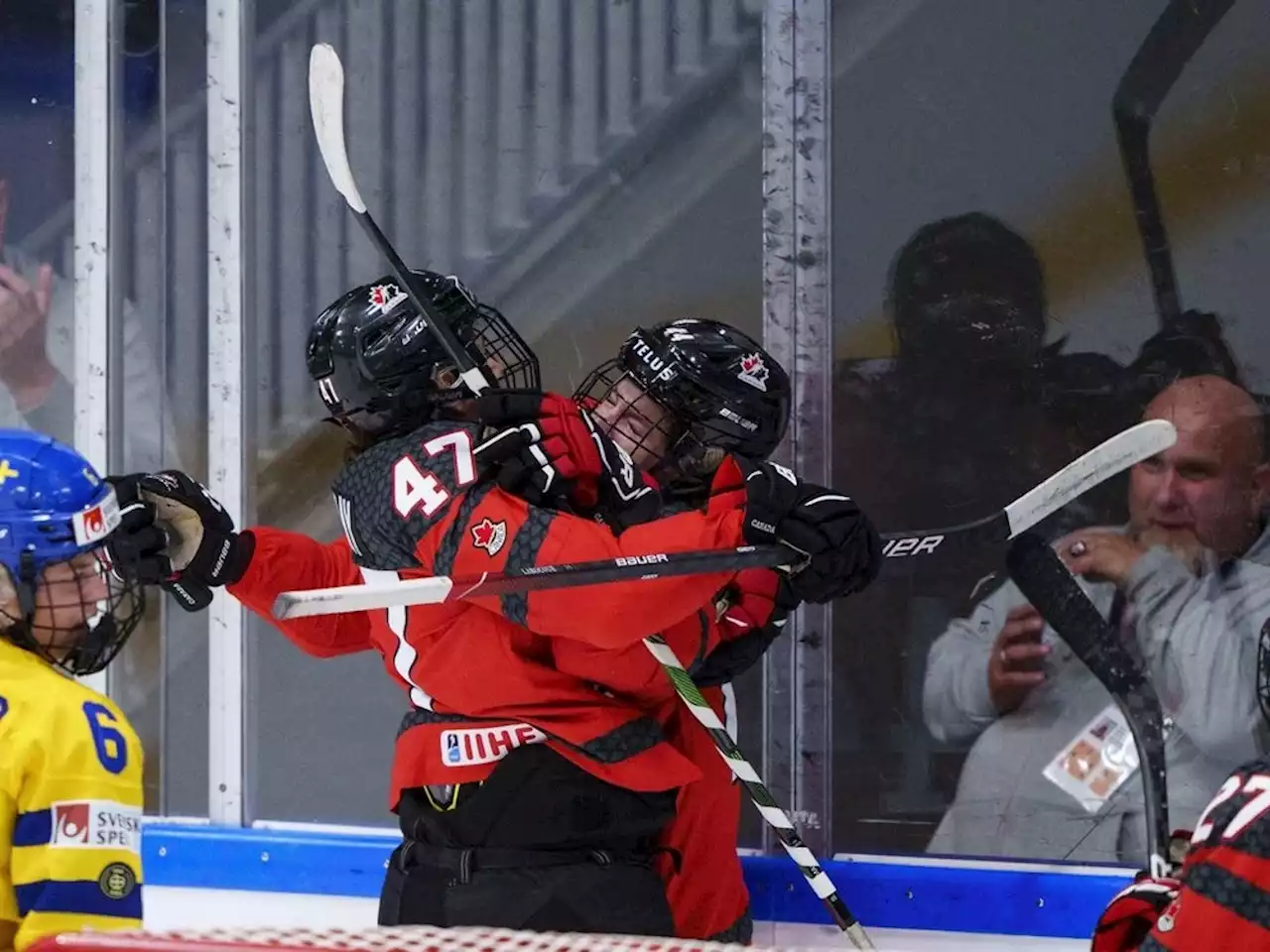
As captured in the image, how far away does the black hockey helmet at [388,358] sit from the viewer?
95.4 inches

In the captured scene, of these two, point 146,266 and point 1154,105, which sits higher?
point 1154,105

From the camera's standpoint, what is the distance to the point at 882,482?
3.07 meters

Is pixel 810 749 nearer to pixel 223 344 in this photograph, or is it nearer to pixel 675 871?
pixel 675 871

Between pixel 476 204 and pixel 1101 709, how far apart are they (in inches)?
58.1

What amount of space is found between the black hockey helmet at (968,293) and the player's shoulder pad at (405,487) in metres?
1.04

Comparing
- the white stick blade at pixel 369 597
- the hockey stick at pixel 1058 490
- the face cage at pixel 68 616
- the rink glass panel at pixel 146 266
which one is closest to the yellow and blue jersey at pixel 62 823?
the face cage at pixel 68 616

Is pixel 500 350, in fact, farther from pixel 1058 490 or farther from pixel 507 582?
pixel 1058 490

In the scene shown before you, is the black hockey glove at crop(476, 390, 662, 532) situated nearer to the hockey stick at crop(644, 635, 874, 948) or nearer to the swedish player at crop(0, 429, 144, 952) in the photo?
the hockey stick at crop(644, 635, 874, 948)

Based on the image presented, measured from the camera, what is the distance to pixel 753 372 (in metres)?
2.46

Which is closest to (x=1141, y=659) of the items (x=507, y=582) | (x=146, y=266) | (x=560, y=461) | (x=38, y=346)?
(x=560, y=461)

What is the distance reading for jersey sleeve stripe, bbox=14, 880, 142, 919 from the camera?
5.69ft

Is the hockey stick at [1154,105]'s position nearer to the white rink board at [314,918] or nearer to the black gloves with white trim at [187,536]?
the white rink board at [314,918]

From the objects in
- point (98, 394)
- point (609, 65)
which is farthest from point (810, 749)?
point (98, 394)

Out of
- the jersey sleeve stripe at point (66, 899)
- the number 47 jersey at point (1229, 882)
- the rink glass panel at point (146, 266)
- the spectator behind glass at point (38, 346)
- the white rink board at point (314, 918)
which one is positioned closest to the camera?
the number 47 jersey at point (1229, 882)
